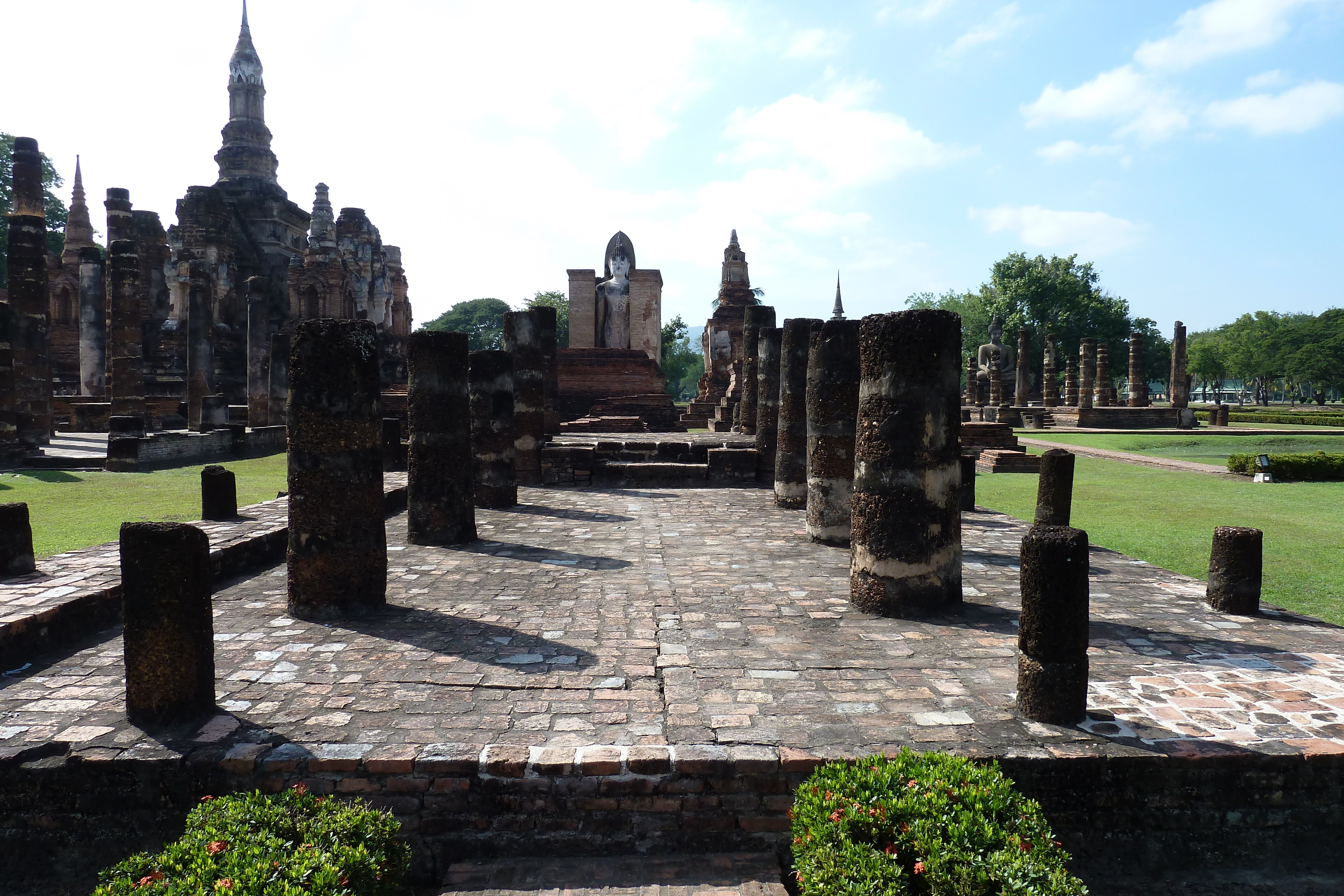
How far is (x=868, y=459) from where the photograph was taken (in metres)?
6.64

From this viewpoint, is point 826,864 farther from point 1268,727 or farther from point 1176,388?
point 1176,388

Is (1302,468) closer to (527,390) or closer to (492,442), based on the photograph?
(527,390)

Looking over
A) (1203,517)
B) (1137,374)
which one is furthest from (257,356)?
(1137,374)

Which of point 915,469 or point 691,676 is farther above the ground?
point 915,469

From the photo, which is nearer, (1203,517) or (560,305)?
(1203,517)

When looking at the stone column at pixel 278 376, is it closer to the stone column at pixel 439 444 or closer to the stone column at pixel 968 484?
the stone column at pixel 439 444

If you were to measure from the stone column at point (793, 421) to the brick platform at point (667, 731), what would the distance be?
556 cm

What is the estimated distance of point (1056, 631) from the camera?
14.0 ft

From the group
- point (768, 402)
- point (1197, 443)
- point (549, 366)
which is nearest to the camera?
point (768, 402)

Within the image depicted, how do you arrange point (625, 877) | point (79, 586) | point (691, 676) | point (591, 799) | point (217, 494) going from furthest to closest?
point (217, 494) → point (79, 586) → point (691, 676) → point (591, 799) → point (625, 877)

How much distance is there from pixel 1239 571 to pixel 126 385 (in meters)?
24.2

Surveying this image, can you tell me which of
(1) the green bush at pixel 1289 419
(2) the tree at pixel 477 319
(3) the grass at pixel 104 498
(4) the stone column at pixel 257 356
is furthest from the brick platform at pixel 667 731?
(2) the tree at pixel 477 319

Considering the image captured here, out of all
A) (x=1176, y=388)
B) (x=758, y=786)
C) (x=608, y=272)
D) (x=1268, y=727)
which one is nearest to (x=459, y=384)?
(x=758, y=786)

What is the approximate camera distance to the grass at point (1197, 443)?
77.4 feet
